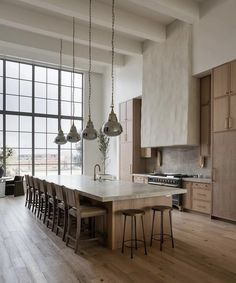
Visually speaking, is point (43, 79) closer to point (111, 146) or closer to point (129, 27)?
point (111, 146)

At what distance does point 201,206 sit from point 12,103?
23.4 feet

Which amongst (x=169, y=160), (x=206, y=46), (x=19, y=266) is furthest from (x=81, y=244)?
(x=206, y=46)

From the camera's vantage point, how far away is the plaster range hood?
651 cm

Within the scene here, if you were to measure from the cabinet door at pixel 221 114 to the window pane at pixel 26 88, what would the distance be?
675 centimetres

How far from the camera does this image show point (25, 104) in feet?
31.9

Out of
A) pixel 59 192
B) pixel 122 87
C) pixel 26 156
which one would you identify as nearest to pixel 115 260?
pixel 59 192

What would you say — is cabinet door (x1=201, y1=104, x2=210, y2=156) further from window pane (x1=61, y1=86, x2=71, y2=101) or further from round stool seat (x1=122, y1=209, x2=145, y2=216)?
window pane (x1=61, y1=86, x2=71, y2=101)

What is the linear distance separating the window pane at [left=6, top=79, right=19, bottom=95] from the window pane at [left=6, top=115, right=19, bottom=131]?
2.84ft

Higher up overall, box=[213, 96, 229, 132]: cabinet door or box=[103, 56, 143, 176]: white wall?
box=[103, 56, 143, 176]: white wall

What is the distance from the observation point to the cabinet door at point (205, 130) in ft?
20.9

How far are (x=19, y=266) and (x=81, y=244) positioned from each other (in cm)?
103

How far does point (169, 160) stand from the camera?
7.86m

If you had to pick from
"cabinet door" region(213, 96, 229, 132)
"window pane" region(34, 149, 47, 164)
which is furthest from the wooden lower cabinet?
"window pane" region(34, 149, 47, 164)

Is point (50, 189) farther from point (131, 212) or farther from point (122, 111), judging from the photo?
point (122, 111)
